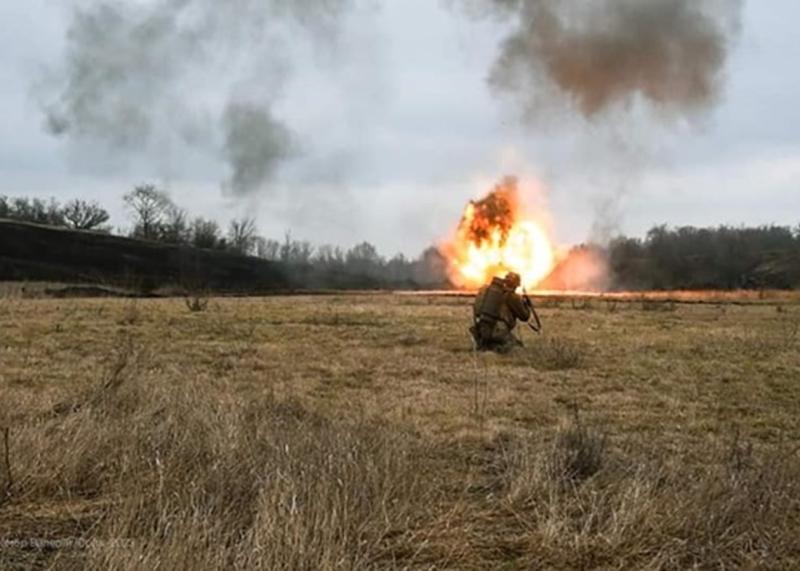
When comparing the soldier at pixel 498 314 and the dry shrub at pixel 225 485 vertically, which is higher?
the soldier at pixel 498 314

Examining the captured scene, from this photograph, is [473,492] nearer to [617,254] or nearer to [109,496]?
[109,496]

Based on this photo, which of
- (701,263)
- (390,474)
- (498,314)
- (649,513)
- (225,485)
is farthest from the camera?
(701,263)

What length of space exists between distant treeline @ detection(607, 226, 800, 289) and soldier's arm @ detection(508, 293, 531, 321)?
77.6 metres

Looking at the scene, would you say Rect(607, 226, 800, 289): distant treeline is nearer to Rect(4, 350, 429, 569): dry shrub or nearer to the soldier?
the soldier

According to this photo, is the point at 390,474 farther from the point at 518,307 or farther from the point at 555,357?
the point at 518,307

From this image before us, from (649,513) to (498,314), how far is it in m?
16.2

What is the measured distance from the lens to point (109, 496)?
6676 mm

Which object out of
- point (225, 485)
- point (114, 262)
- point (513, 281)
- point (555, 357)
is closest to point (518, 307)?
point (513, 281)

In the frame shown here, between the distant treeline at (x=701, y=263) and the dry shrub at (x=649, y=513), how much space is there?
304 feet

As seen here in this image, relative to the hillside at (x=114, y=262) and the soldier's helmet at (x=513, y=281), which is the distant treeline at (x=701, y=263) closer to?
the hillside at (x=114, y=262)

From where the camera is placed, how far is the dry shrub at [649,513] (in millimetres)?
5777

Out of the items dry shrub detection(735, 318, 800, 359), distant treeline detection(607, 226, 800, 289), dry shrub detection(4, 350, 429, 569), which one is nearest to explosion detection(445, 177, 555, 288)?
dry shrub detection(735, 318, 800, 359)

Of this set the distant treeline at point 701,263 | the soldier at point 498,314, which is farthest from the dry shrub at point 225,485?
the distant treeline at point 701,263

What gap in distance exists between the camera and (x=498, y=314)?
22.3m
